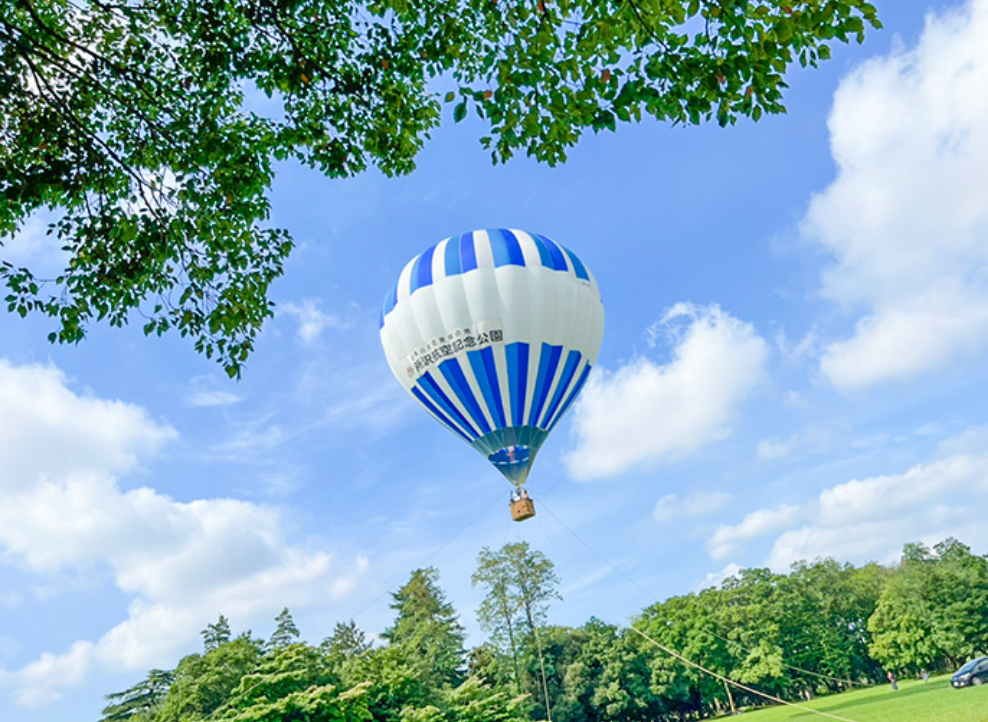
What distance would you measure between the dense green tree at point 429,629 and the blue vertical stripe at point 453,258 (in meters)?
21.3

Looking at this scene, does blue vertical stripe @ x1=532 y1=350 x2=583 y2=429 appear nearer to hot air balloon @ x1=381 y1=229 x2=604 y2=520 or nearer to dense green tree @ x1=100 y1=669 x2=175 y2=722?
hot air balloon @ x1=381 y1=229 x2=604 y2=520

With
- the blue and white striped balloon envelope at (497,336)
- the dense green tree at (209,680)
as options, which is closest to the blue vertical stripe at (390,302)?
the blue and white striped balloon envelope at (497,336)

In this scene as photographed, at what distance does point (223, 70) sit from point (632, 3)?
466cm

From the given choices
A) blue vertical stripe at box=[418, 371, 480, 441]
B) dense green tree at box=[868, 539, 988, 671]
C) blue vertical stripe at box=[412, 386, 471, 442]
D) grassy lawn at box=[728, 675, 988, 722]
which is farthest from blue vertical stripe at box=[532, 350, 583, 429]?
dense green tree at box=[868, 539, 988, 671]

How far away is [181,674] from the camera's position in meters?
29.4

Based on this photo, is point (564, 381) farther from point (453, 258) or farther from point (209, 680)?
point (209, 680)

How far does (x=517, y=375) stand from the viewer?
1842 centimetres

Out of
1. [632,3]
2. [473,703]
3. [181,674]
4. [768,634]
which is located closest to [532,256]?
[632,3]

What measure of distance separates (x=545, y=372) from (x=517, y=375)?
764 millimetres

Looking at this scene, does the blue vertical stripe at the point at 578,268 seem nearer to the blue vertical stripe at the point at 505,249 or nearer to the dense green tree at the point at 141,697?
the blue vertical stripe at the point at 505,249

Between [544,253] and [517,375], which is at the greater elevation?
[544,253]

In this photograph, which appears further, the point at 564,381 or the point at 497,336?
the point at 564,381

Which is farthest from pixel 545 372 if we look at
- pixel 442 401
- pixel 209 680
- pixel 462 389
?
pixel 209 680

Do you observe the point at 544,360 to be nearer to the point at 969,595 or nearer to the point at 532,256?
the point at 532,256
